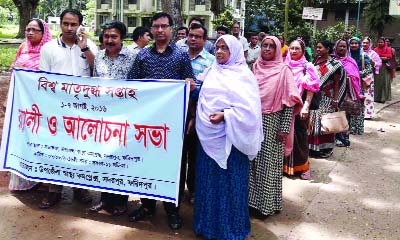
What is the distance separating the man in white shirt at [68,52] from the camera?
13.3 feet

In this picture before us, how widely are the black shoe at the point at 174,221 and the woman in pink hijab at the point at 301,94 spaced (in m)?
2.02

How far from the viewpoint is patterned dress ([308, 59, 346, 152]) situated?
19.5 feet

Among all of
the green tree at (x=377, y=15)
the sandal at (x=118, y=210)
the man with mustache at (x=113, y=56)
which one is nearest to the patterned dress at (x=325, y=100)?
the man with mustache at (x=113, y=56)

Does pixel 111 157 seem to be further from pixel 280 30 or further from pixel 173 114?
pixel 280 30

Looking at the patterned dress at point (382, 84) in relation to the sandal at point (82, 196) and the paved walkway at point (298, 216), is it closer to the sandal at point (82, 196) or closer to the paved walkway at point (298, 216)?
the paved walkway at point (298, 216)

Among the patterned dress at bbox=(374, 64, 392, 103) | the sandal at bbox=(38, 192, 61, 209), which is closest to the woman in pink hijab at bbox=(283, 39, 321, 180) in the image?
the sandal at bbox=(38, 192, 61, 209)

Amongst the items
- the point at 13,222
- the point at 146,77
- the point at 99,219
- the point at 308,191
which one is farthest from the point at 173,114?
the point at 308,191

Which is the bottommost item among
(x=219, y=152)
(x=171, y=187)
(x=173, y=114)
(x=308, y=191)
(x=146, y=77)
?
(x=308, y=191)

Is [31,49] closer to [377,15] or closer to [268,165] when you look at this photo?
[268,165]

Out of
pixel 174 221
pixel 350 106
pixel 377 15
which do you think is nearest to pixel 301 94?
pixel 350 106

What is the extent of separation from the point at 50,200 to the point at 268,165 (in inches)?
79.5

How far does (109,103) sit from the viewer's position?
3.81m

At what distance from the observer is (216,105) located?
3.47 m

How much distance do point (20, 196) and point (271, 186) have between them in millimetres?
2401
